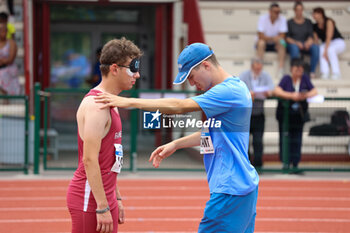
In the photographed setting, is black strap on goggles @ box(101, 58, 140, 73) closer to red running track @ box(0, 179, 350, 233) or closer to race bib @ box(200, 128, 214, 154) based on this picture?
race bib @ box(200, 128, 214, 154)

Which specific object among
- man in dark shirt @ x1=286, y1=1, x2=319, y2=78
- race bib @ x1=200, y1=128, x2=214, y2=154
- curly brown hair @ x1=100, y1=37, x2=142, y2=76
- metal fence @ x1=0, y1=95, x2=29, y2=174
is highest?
man in dark shirt @ x1=286, y1=1, x2=319, y2=78

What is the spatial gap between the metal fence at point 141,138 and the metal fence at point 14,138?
30 cm

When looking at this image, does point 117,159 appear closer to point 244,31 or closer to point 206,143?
point 206,143

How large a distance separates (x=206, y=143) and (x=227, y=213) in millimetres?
466

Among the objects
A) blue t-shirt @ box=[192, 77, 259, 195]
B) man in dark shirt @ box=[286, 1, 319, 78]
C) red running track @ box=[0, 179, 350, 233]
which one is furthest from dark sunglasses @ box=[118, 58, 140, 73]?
man in dark shirt @ box=[286, 1, 319, 78]

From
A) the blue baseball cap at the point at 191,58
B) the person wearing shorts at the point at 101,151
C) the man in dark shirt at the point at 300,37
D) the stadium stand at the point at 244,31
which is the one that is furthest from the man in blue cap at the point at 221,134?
the man in dark shirt at the point at 300,37

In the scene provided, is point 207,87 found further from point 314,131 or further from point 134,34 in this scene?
point 134,34

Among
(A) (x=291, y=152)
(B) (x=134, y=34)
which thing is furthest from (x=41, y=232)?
(B) (x=134, y=34)

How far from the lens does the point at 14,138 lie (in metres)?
11.1

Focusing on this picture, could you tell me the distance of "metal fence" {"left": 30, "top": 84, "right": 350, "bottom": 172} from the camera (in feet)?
36.0

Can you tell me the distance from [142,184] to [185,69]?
6925mm

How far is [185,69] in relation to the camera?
143 inches

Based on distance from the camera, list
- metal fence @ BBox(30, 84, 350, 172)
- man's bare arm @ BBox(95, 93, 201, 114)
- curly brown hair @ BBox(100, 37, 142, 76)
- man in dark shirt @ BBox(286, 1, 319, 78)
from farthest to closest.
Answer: man in dark shirt @ BBox(286, 1, 319, 78), metal fence @ BBox(30, 84, 350, 172), curly brown hair @ BBox(100, 37, 142, 76), man's bare arm @ BBox(95, 93, 201, 114)

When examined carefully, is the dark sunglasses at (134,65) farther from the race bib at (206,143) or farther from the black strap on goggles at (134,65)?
the race bib at (206,143)
